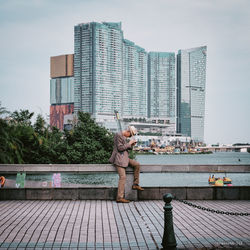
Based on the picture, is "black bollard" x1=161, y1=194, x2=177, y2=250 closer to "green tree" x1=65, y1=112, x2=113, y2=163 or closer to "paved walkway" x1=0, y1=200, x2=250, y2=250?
"paved walkway" x1=0, y1=200, x2=250, y2=250

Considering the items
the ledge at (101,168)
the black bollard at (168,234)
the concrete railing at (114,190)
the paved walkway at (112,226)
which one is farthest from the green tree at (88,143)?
the black bollard at (168,234)

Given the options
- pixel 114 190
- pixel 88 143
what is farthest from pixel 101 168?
pixel 88 143

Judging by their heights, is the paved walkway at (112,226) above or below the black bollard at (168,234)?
below

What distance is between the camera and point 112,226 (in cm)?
795

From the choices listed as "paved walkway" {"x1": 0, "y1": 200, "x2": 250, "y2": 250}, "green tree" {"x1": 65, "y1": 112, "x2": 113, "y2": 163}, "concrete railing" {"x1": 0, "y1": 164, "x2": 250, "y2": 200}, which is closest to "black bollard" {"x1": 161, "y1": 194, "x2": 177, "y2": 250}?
"paved walkway" {"x1": 0, "y1": 200, "x2": 250, "y2": 250}

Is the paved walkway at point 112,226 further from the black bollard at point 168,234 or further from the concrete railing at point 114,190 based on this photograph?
the concrete railing at point 114,190

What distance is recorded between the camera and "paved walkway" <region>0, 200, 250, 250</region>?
259 inches

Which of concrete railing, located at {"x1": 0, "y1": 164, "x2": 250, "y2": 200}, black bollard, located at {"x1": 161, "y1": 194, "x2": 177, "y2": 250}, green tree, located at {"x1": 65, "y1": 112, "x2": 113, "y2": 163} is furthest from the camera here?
green tree, located at {"x1": 65, "y1": 112, "x2": 113, "y2": 163}

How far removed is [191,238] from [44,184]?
5.80m

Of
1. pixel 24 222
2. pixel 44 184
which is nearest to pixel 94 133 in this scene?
pixel 44 184

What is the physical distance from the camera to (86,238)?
696 cm

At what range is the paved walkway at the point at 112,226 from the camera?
6.59m

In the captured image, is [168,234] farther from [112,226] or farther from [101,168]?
[101,168]

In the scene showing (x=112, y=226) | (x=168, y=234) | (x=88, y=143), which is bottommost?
(x=88, y=143)
